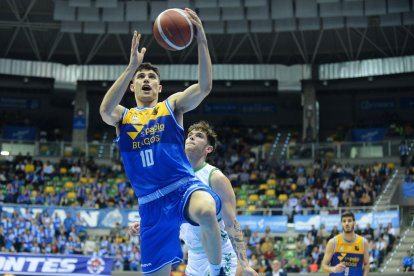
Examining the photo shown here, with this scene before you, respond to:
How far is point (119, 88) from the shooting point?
7141 mm

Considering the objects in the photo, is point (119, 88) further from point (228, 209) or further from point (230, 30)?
point (230, 30)

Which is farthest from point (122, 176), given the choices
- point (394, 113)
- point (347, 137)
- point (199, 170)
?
point (199, 170)

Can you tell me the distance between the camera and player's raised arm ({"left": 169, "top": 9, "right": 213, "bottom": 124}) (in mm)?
6984

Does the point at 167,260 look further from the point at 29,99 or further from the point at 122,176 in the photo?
the point at 29,99

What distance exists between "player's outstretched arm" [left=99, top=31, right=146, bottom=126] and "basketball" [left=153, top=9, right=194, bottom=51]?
0.27 meters

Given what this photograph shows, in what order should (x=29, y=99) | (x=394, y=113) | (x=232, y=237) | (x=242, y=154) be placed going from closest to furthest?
(x=232, y=237) → (x=242, y=154) → (x=394, y=113) → (x=29, y=99)

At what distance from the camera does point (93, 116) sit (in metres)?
48.4

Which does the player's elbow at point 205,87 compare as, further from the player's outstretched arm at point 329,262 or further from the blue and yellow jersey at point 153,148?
the player's outstretched arm at point 329,262

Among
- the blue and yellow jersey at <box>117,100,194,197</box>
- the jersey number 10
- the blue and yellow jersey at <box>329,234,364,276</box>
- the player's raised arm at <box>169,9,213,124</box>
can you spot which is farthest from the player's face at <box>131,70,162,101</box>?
the blue and yellow jersey at <box>329,234,364,276</box>

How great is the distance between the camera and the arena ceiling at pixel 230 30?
3462 cm

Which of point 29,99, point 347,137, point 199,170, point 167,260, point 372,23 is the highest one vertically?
point 372,23

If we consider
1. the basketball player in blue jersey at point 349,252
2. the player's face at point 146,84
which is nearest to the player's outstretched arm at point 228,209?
the player's face at point 146,84

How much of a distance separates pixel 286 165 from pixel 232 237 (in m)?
29.3

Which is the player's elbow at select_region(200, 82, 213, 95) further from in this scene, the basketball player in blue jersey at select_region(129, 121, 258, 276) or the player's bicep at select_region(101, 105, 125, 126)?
the basketball player in blue jersey at select_region(129, 121, 258, 276)
